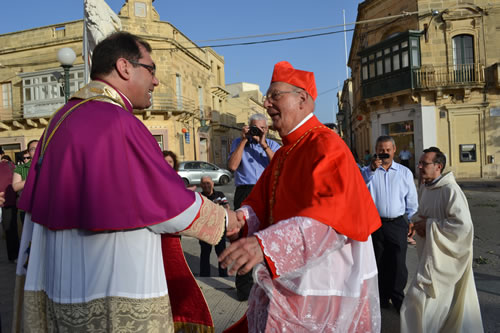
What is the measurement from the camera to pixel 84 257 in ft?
5.28

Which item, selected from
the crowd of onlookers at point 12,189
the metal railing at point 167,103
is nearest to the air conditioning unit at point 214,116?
the metal railing at point 167,103

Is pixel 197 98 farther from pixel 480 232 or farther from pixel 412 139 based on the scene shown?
pixel 480 232

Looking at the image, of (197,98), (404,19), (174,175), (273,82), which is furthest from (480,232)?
(197,98)

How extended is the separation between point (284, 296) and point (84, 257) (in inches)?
38.8

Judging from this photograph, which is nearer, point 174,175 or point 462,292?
point 174,175

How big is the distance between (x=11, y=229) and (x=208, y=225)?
20.9 ft

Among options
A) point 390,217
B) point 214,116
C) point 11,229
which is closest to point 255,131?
point 390,217

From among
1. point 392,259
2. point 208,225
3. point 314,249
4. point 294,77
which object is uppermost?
point 294,77

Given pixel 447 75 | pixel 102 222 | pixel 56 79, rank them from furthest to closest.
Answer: pixel 56 79 → pixel 447 75 → pixel 102 222

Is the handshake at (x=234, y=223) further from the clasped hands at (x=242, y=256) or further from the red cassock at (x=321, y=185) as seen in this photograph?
the clasped hands at (x=242, y=256)

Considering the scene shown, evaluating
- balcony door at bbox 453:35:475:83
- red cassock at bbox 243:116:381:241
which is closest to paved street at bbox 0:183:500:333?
red cassock at bbox 243:116:381:241

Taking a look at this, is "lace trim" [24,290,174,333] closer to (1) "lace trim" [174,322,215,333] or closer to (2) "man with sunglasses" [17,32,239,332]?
(2) "man with sunglasses" [17,32,239,332]

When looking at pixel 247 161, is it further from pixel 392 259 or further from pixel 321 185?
pixel 321 185

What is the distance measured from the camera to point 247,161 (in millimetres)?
4676
